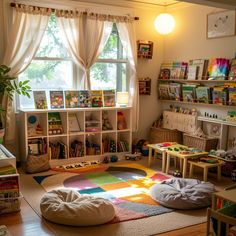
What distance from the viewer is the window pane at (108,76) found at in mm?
5262

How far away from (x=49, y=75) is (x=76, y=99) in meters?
0.58

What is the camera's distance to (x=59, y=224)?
2887 mm

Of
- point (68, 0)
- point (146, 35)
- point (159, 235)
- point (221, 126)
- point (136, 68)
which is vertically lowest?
point (159, 235)

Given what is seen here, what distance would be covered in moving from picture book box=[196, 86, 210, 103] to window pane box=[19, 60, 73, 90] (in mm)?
2030

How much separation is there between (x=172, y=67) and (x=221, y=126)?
147 centimetres

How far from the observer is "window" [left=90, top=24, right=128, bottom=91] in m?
5.27

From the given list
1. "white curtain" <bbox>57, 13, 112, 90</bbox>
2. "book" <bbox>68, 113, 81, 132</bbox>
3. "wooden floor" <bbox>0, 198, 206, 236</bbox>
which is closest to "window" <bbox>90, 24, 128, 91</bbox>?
"white curtain" <bbox>57, 13, 112, 90</bbox>

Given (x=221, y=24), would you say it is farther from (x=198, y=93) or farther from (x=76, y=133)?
(x=76, y=133)

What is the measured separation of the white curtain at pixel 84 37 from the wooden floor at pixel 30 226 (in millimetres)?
2458

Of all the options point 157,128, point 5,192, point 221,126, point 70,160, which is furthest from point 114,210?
point 157,128

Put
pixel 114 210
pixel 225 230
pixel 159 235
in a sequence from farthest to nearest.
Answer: pixel 114 210
pixel 159 235
pixel 225 230

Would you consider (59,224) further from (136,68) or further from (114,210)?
(136,68)

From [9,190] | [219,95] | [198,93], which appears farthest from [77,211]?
[198,93]

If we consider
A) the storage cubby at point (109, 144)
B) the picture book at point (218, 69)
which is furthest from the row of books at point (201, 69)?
the storage cubby at point (109, 144)
